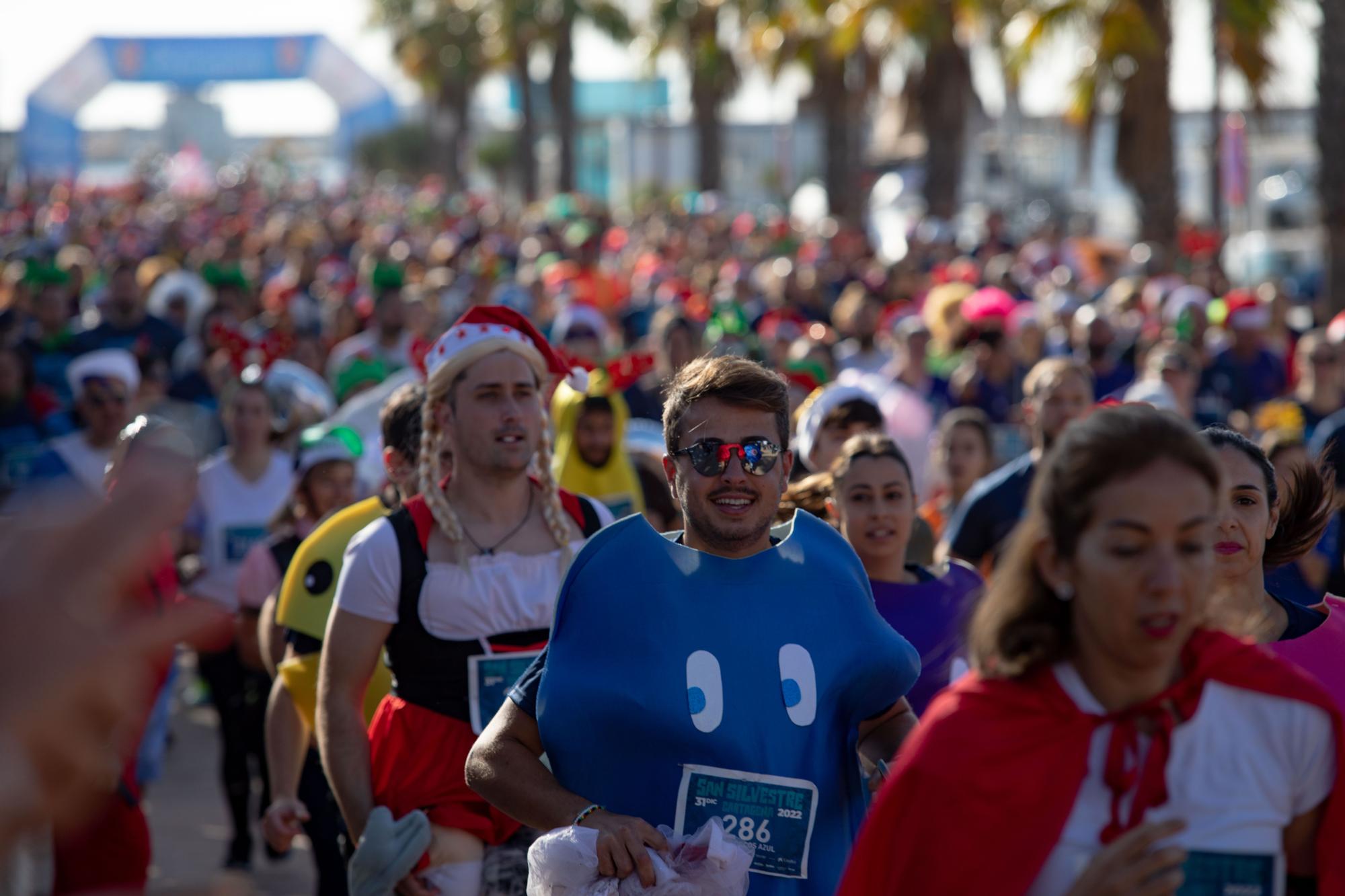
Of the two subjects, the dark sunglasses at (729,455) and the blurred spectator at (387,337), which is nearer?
the dark sunglasses at (729,455)

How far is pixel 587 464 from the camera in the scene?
24.7ft

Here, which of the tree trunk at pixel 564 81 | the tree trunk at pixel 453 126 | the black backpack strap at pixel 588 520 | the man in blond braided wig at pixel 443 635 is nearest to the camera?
the man in blond braided wig at pixel 443 635

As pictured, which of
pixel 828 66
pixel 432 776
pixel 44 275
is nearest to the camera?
pixel 432 776

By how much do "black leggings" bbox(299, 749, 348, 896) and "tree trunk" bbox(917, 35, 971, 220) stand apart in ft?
63.5

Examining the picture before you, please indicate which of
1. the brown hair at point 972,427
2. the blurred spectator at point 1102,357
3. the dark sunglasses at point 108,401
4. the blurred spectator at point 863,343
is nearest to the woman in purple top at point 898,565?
the brown hair at point 972,427

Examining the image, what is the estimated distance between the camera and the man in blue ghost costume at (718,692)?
10.7ft

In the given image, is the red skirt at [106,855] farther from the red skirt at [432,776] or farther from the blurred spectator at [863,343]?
the blurred spectator at [863,343]

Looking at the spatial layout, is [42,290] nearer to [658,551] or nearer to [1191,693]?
[658,551]

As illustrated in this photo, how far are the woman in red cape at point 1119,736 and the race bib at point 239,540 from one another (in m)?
5.24

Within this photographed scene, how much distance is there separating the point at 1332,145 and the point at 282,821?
40.6 ft

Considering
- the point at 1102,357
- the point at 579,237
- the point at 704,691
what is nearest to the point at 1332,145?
the point at 1102,357

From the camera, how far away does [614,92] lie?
89.7 meters

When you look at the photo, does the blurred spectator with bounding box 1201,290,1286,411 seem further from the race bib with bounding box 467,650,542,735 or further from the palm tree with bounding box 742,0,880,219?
the palm tree with bounding box 742,0,880,219

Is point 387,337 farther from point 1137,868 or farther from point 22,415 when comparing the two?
point 1137,868
